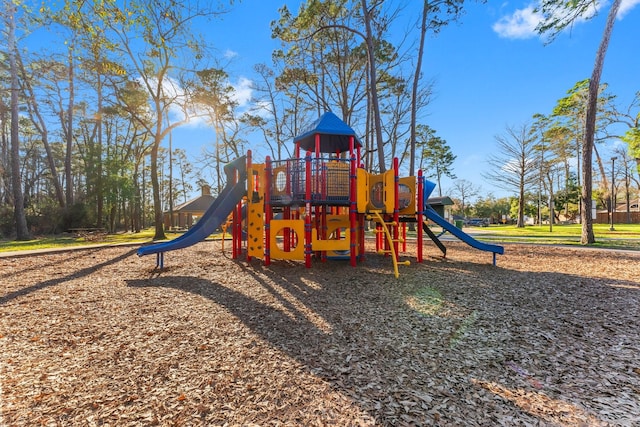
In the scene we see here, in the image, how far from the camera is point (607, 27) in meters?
11.4

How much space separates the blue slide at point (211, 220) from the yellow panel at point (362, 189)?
126 inches

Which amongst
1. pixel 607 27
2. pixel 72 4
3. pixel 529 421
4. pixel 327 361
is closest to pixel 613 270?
pixel 529 421

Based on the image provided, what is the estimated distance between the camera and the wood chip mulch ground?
210cm

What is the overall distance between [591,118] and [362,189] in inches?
464

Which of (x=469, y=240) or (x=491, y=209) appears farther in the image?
(x=491, y=209)

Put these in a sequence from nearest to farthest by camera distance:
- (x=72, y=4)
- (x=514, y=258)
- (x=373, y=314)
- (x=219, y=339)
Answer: (x=219, y=339) → (x=373, y=314) → (x=72, y=4) → (x=514, y=258)

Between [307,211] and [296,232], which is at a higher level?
[307,211]

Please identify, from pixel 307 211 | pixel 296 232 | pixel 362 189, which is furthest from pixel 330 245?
pixel 362 189

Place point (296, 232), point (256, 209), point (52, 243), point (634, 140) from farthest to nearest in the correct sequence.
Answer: point (634, 140) → point (52, 243) → point (256, 209) → point (296, 232)

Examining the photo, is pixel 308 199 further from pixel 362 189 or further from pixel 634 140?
pixel 634 140

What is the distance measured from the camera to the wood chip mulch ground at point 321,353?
6.88ft

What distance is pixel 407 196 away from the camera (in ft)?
28.3

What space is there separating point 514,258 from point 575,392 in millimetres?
8132

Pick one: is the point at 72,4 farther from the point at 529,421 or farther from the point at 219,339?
the point at 529,421
